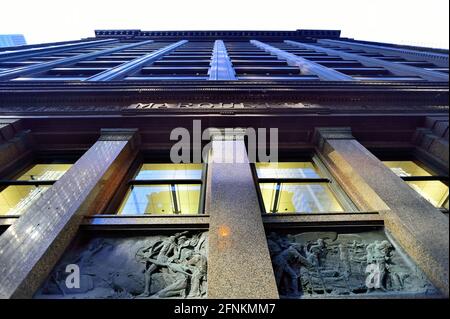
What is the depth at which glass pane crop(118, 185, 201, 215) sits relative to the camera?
259 inches

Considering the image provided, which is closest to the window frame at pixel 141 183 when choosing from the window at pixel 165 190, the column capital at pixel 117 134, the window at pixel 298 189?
the window at pixel 165 190

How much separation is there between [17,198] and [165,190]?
Result: 381 cm

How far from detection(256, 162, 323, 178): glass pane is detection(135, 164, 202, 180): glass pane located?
1.95 metres

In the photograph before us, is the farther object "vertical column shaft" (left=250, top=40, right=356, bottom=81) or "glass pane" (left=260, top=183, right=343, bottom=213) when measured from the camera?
"vertical column shaft" (left=250, top=40, right=356, bottom=81)

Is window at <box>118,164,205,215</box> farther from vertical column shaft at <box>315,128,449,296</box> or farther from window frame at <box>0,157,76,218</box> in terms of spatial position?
vertical column shaft at <box>315,128,449,296</box>

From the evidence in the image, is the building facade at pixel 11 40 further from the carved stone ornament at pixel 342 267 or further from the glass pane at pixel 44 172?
the carved stone ornament at pixel 342 267

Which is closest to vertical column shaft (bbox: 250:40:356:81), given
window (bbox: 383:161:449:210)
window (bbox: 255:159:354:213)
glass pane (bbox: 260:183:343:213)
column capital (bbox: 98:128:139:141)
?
window (bbox: 383:161:449:210)

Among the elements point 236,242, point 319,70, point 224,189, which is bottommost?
point 236,242

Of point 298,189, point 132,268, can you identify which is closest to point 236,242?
point 132,268

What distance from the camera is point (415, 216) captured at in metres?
4.94

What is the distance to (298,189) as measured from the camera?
24.1 feet

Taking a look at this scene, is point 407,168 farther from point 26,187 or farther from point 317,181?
point 26,187

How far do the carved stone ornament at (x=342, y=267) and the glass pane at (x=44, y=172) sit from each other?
263 inches
